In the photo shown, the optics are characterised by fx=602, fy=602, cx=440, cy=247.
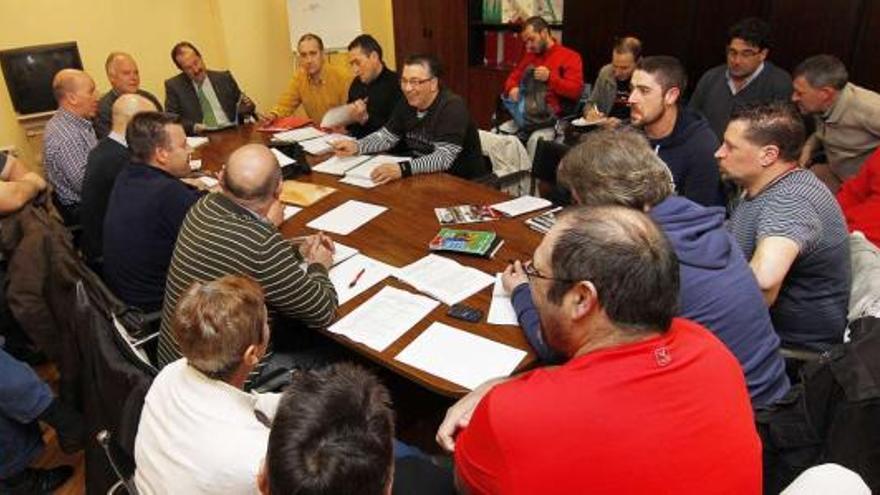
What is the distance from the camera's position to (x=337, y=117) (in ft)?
12.8

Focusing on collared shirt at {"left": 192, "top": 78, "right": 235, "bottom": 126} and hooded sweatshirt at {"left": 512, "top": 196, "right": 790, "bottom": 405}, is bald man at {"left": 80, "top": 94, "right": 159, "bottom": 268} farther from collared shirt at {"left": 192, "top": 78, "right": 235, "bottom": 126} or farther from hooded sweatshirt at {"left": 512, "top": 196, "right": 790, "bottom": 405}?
hooded sweatshirt at {"left": 512, "top": 196, "right": 790, "bottom": 405}

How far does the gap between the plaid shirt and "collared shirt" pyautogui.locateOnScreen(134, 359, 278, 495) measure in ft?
8.46

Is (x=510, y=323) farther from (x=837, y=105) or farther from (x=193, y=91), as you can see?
(x=193, y=91)

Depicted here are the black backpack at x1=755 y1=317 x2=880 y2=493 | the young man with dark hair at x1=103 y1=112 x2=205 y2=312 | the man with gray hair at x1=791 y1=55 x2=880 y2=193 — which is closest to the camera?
the black backpack at x1=755 y1=317 x2=880 y2=493

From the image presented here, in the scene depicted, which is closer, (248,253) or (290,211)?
(248,253)

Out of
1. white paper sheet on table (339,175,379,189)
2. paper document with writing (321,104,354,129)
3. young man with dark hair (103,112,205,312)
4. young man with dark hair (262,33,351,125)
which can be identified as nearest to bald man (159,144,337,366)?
young man with dark hair (103,112,205,312)

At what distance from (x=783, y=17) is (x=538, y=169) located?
215 centimetres

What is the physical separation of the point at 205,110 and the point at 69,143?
1480 mm

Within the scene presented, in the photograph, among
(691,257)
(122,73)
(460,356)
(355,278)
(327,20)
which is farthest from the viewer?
(327,20)

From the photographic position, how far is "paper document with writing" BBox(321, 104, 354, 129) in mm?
3879

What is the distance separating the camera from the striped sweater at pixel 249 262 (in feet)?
5.86

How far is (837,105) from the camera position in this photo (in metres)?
3.29

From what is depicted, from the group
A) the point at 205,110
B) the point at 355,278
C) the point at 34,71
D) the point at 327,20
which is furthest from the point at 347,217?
the point at 327,20

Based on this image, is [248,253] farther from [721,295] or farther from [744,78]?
[744,78]
